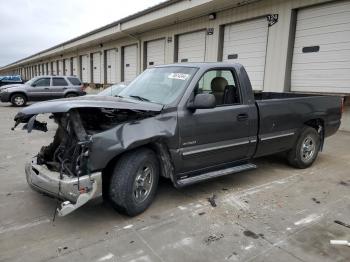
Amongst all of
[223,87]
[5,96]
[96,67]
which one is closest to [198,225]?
[223,87]

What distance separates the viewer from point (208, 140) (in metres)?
4.41

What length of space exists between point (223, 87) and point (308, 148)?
2311 mm

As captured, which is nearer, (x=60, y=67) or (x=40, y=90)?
(x=40, y=90)

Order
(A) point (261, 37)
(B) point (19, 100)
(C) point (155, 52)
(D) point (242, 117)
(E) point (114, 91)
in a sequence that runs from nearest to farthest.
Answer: (D) point (242, 117) → (E) point (114, 91) → (A) point (261, 37) → (B) point (19, 100) → (C) point (155, 52)

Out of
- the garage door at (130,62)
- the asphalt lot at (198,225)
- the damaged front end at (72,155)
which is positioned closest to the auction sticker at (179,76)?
the damaged front end at (72,155)

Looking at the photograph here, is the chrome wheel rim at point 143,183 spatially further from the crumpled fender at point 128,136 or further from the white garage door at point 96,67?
the white garage door at point 96,67

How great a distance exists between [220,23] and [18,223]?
11.7 m

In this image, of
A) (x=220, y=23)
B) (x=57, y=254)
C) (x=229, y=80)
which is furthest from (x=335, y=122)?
(x=220, y=23)

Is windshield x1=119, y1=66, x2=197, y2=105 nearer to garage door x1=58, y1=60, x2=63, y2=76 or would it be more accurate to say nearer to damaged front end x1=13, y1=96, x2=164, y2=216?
damaged front end x1=13, y1=96, x2=164, y2=216

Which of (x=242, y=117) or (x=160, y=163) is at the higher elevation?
(x=242, y=117)

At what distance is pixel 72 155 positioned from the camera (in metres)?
3.65

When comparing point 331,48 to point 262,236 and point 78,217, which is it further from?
point 78,217

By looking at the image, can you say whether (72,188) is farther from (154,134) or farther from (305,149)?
(305,149)

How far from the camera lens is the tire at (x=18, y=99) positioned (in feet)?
59.5
